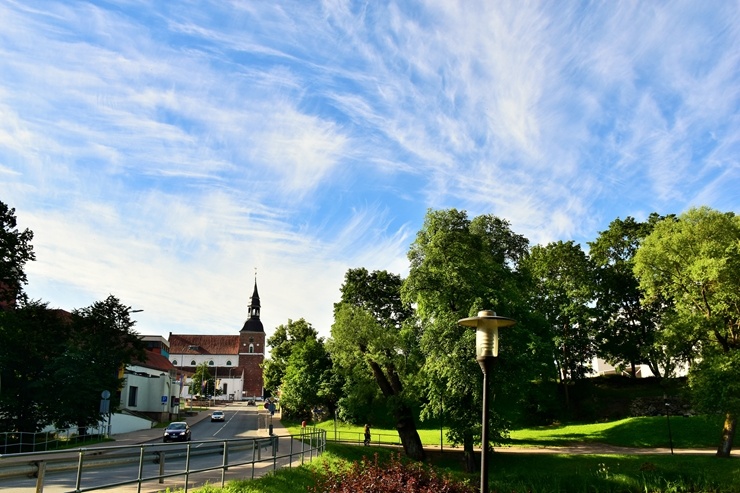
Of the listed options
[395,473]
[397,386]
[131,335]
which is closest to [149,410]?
[131,335]

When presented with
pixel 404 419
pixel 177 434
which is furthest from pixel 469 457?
pixel 177 434

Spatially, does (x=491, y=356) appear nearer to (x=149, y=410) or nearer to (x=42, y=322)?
(x=42, y=322)

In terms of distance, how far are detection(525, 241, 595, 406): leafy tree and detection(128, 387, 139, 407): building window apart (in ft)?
129

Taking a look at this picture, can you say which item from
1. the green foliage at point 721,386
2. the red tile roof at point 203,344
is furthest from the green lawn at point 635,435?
the red tile roof at point 203,344

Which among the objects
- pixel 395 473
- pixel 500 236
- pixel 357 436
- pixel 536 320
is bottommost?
pixel 357 436

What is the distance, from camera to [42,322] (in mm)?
36344

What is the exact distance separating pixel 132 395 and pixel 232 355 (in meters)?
104

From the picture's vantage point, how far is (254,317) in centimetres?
15362

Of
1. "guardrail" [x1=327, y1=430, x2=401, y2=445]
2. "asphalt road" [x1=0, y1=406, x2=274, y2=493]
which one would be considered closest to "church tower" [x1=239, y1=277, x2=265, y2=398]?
"guardrail" [x1=327, y1=430, x2=401, y2=445]

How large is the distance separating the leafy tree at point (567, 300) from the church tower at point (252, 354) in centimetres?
10456

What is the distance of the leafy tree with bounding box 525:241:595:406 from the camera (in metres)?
51.8

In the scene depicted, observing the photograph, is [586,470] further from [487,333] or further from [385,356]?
[487,333]

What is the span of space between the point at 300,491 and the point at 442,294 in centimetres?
1443

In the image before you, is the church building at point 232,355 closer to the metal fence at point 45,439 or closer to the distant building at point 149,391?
the distant building at point 149,391
